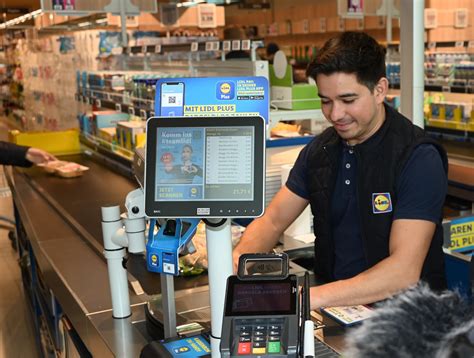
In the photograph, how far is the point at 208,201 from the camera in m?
1.28

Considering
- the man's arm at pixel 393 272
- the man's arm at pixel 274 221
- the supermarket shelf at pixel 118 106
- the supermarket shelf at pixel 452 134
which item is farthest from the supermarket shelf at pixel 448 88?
the man's arm at pixel 393 272

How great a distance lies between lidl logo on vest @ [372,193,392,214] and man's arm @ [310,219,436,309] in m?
0.08

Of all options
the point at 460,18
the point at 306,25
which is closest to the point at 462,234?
the point at 460,18

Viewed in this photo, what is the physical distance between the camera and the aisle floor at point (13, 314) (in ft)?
13.5

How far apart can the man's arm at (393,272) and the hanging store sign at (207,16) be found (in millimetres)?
6746

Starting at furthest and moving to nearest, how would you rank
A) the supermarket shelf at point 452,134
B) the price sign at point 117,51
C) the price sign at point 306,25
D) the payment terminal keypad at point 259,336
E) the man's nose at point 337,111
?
the price sign at point 306,25
the price sign at point 117,51
the supermarket shelf at point 452,134
the man's nose at point 337,111
the payment terminal keypad at point 259,336

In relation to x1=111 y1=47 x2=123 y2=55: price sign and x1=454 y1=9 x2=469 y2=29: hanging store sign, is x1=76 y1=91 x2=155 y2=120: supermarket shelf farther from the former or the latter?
x1=454 y1=9 x2=469 y2=29: hanging store sign

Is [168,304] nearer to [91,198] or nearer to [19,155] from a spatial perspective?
[91,198]

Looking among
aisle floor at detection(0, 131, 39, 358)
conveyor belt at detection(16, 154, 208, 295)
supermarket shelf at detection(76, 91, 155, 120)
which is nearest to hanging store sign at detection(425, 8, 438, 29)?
supermarket shelf at detection(76, 91, 155, 120)

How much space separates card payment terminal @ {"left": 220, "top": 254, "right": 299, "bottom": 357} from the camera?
3.40ft

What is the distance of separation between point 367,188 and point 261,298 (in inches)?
39.6

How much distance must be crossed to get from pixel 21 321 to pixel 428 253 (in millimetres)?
3414

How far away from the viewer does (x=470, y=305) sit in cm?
79

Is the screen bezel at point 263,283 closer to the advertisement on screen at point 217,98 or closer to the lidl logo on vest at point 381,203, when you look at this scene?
the advertisement on screen at point 217,98
